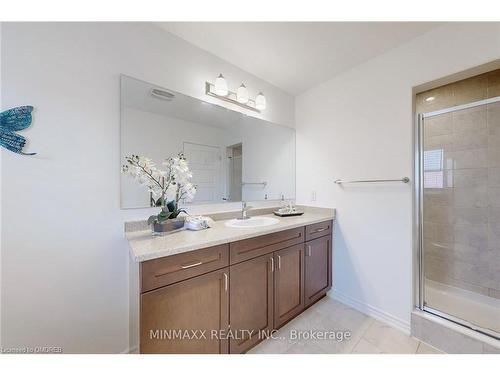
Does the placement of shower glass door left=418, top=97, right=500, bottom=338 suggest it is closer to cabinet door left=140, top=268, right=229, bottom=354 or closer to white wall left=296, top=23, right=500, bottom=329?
white wall left=296, top=23, right=500, bottom=329

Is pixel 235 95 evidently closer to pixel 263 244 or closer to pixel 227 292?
pixel 263 244

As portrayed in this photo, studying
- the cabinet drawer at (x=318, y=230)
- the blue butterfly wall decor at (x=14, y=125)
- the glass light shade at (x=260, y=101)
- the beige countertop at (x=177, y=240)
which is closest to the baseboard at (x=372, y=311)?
the cabinet drawer at (x=318, y=230)

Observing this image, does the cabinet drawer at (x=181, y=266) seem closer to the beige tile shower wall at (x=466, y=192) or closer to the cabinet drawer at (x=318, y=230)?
the cabinet drawer at (x=318, y=230)

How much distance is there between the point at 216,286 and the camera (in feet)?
3.70

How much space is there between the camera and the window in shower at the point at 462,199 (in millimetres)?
1659

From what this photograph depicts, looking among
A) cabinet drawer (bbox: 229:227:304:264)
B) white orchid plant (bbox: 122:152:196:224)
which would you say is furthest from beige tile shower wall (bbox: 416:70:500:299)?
white orchid plant (bbox: 122:152:196:224)

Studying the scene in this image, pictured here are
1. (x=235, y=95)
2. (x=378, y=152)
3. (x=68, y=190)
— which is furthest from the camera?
(x=235, y=95)

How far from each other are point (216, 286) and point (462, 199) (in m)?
2.44

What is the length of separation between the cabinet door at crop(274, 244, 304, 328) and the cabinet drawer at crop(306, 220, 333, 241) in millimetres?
147

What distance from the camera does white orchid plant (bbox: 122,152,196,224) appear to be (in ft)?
4.03

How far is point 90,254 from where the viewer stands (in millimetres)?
1140

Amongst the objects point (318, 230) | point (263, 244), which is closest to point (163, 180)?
point (263, 244)
